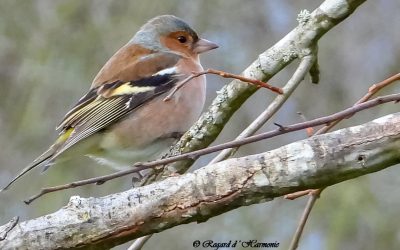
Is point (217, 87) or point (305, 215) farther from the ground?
point (217, 87)

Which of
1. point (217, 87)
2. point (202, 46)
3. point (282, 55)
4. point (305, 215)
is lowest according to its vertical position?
point (305, 215)

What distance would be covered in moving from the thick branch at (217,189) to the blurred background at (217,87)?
13.1 ft

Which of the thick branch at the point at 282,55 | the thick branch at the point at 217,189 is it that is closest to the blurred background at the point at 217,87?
the thick branch at the point at 282,55

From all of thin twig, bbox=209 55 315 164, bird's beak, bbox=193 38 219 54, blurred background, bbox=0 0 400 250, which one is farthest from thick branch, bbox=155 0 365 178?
blurred background, bbox=0 0 400 250

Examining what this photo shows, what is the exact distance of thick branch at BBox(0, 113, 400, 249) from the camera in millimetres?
2590

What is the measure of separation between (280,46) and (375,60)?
15.0 feet

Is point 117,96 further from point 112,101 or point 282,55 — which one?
point 282,55

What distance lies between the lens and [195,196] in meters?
2.74

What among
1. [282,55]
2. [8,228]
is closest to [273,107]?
[282,55]

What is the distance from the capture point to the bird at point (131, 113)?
4793 millimetres

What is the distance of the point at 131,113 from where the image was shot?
4926 mm

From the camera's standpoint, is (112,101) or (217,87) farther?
(217,87)

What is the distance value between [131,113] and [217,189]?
2263mm

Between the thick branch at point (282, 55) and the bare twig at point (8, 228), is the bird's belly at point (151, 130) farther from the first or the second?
the bare twig at point (8, 228)
